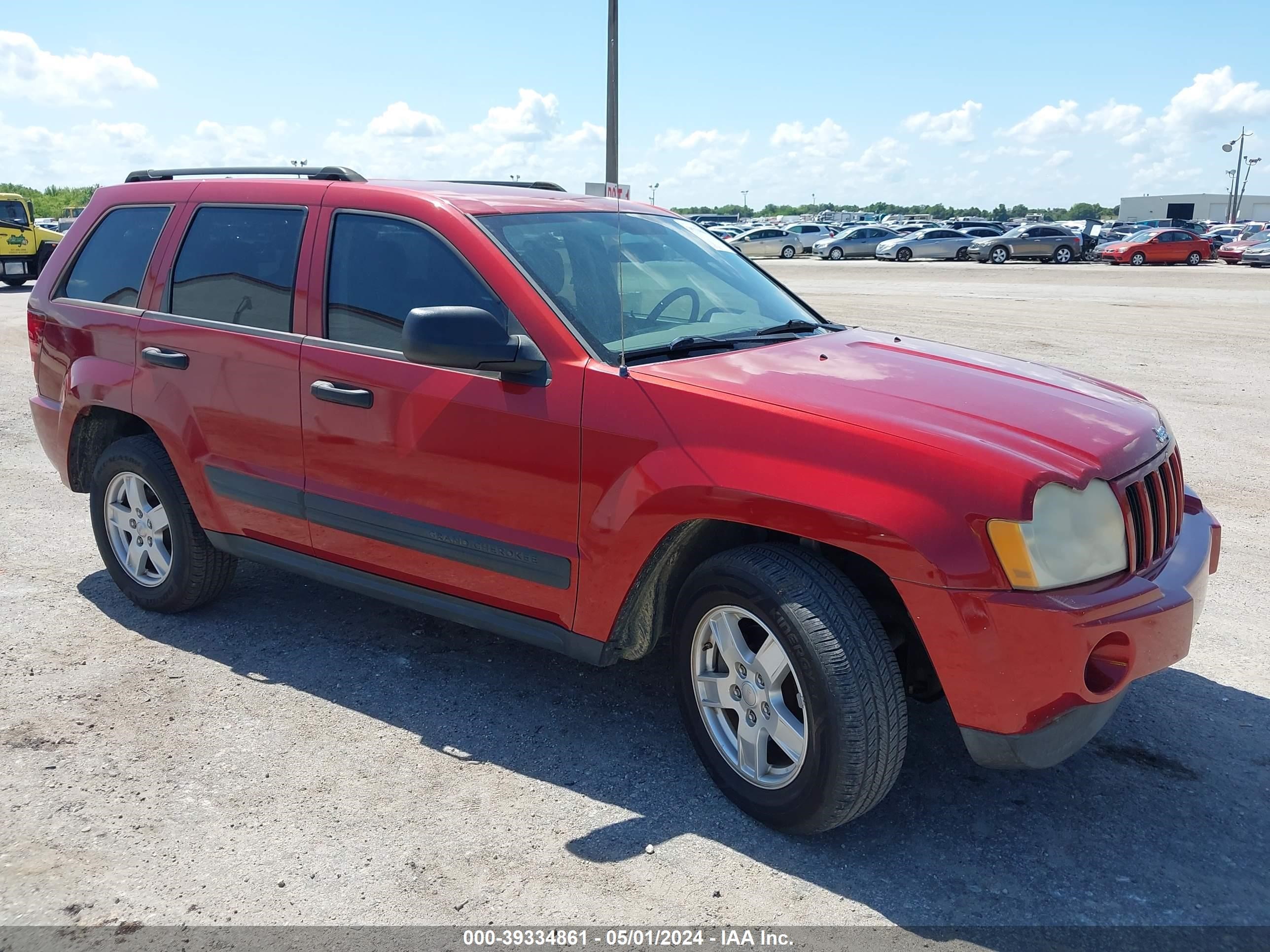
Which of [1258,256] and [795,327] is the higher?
[795,327]

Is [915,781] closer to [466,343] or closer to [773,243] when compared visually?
[466,343]

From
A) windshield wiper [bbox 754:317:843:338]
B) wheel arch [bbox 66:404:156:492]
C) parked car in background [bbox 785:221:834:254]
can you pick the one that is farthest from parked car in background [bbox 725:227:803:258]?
windshield wiper [bbox 754:317:843:338]

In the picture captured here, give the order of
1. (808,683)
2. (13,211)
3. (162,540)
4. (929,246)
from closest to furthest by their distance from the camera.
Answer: (808,683) → (162,540) → (13,211) → (929,246)

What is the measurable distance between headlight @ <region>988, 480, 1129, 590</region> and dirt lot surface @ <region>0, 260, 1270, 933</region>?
0.89 metres

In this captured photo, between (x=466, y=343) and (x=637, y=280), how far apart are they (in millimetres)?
882

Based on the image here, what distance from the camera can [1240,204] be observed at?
11200 cm

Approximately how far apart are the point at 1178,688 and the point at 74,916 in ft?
12.6

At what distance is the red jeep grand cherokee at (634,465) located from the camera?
2863mm

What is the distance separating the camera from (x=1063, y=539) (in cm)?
283

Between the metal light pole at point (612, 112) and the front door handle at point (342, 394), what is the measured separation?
49.7 feet

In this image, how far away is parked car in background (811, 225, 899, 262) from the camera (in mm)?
44375

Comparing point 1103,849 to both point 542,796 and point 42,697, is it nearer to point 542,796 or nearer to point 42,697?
point 542,796

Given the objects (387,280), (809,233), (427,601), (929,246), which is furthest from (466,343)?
(809,233)

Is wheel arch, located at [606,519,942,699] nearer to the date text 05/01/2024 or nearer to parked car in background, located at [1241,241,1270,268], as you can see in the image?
the date text 05/01/2024
